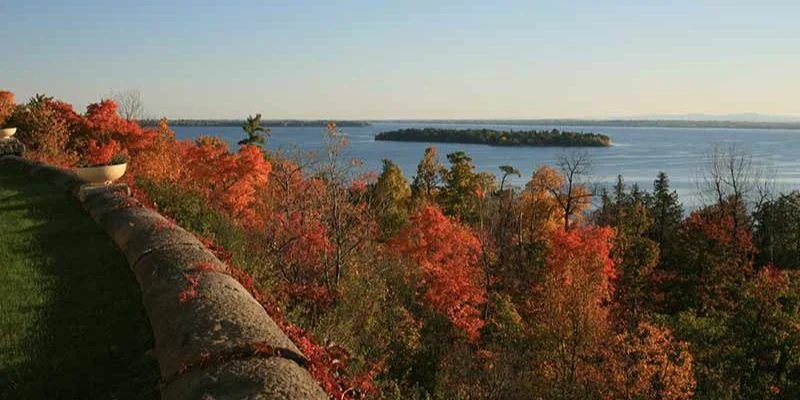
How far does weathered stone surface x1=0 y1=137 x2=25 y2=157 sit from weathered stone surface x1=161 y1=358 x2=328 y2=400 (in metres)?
20.8

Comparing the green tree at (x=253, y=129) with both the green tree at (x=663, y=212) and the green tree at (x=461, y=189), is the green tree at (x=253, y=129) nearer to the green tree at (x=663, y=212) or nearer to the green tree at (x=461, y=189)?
the green tree at (x=461, y=189)

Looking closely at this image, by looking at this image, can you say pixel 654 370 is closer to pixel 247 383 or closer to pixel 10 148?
pixel 247 383

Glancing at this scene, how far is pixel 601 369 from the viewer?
2664 cm

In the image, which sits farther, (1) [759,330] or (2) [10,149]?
(1) [759,330]

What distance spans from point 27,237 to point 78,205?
3068 millimetres

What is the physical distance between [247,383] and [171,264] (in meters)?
3.57

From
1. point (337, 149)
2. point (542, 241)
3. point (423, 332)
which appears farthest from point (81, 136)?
point (542, 241)

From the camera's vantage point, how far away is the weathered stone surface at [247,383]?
5094 mm

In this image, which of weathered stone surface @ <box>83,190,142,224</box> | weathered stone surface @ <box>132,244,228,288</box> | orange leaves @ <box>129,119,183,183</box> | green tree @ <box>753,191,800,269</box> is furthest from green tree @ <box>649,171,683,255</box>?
weathered stone surface @ <box>132,244,228,288</box>

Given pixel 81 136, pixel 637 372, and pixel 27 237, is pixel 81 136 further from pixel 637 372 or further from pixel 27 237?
pixel 637 372

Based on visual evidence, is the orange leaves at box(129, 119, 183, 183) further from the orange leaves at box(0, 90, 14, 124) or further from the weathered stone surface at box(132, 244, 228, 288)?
the weathered stone surface at box(132, 244, 228, 288)

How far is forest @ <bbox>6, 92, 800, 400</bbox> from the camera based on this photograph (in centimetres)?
1443

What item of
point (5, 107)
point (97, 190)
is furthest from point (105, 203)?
point (5, 107)

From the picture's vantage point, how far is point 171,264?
8.20m
